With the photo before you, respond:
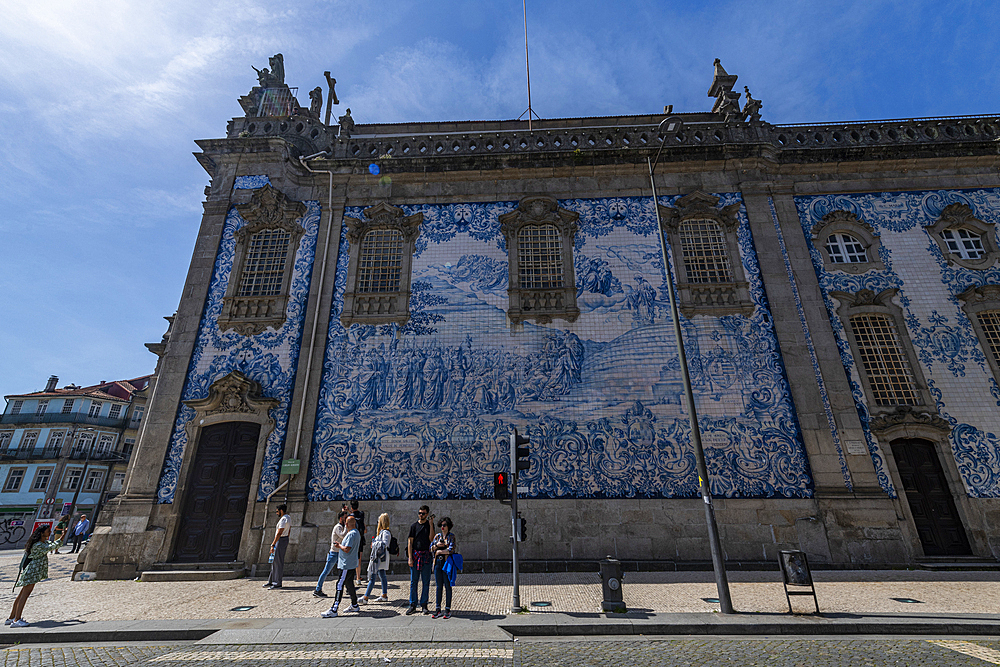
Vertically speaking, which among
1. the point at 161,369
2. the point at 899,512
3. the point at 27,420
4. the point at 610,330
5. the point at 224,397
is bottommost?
the point at 899,512

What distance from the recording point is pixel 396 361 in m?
12.8

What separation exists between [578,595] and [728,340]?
780 centimetres

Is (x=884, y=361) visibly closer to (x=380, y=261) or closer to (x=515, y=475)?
(x=515, y=475)

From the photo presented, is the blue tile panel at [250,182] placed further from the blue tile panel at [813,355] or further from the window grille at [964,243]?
the window grille at [964,243]

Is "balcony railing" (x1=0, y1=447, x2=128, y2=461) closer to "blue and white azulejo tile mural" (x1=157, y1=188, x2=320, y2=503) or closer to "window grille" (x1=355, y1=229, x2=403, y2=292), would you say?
"blue and white azulejo tile mural" (x1=157, y1=188, x2=320, y2=503)

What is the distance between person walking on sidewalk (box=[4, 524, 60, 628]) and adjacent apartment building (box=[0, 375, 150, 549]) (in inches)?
1380

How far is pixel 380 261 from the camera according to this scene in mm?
14125

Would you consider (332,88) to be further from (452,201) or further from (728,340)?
(728,340)

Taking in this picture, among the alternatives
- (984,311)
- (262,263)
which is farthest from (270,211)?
(984,311)

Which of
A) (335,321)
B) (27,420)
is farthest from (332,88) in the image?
(27,420)

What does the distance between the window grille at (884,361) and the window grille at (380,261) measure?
12.6 meters

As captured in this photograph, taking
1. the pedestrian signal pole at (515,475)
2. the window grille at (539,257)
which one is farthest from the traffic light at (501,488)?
the window grille at (539,257)

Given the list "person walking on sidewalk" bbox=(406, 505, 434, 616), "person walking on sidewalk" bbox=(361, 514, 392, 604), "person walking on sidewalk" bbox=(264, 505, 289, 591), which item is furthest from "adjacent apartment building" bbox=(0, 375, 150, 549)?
"person walking on sidewalk" bbox=(406, 505, 434, 616)

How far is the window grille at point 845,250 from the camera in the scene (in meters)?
13.7
